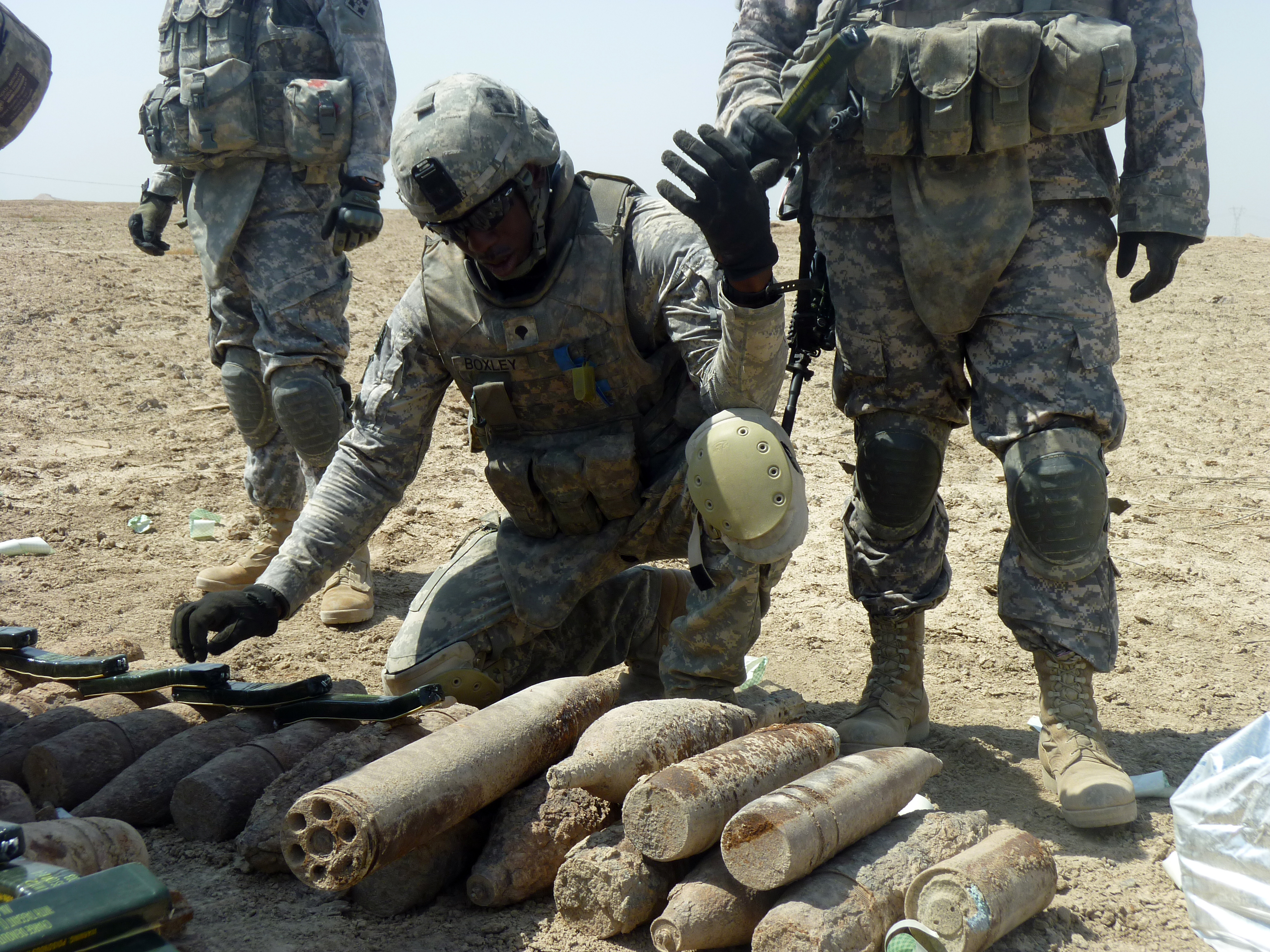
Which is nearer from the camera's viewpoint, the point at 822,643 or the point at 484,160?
the point at 484,160

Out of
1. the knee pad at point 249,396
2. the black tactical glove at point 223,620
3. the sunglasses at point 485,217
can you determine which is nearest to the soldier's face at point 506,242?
the sunglasses at point 485,217

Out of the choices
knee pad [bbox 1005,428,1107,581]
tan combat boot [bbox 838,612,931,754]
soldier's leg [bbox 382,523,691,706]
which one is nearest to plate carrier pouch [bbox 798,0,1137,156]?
knee pad [bbox 1005,428,1107,581]

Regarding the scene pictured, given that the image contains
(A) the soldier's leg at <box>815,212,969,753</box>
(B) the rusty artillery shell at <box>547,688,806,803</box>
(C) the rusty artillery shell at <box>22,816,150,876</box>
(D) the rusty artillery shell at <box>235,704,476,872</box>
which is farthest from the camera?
(A) the soldier's leg at <box>815,212,969,753</box>

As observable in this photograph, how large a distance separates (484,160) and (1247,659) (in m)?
2.99

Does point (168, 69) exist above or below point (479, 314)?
above

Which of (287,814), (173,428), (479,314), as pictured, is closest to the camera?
(287,814)

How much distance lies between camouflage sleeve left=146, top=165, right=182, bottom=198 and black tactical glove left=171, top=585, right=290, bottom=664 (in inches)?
103

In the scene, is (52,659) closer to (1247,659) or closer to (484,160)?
(484,160)

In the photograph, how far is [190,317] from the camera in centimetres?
857

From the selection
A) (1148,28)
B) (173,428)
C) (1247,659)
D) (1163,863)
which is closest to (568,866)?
(1163,863)

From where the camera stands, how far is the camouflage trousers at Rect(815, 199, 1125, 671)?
2725mm

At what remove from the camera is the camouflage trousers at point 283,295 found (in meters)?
4.36

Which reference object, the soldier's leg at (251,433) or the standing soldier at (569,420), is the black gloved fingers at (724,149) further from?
the soldier's leg at (251,433)

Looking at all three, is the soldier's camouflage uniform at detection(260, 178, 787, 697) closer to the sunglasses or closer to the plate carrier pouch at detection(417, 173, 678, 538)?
the plate carrier pouch at detection(417, 173, 678, 538)
